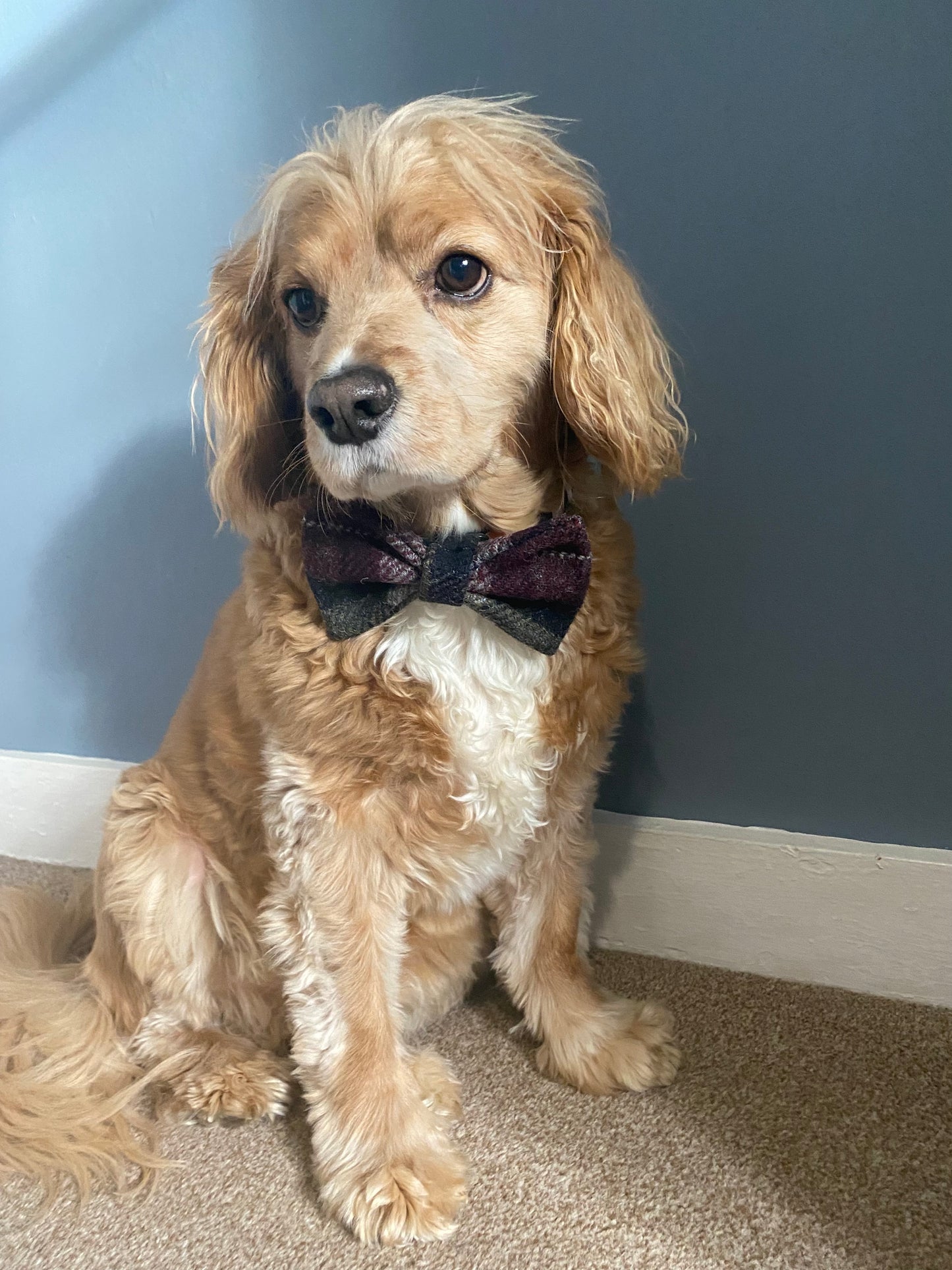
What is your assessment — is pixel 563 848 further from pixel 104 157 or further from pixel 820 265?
pixel 104 157

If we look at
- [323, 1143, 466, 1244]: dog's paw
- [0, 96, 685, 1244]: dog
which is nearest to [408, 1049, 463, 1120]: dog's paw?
[0, 96, 685, 1244]: dog

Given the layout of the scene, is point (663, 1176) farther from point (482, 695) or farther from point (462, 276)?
point (462, 276)

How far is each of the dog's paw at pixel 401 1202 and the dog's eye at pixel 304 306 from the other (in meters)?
0.96

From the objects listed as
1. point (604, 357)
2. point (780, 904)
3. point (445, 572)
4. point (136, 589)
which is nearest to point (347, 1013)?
point (445, 572)

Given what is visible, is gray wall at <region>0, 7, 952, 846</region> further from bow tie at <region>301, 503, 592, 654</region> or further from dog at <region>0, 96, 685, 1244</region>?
bow tie at <region>301, 503, 592, 654</region>

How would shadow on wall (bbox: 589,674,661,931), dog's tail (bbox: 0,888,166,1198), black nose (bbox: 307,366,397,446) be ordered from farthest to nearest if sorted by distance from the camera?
1. shadow on wall (bbox: 589,674,661,931)
2. dog's tail (bbox: 0,888,166,1198)
3. black nose (bbox: 307,366,397,446)

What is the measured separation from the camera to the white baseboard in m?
1.23

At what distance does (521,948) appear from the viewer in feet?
4.02

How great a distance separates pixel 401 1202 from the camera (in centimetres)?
95

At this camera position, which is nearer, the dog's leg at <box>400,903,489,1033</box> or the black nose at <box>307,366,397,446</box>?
the black nose at <box>307,366,397,446</box>

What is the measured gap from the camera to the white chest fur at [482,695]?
0.97 meters

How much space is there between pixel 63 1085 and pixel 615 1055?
718 millimetres

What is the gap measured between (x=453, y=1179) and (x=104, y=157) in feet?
5.51

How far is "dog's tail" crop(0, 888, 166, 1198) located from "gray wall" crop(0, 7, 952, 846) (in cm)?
82
